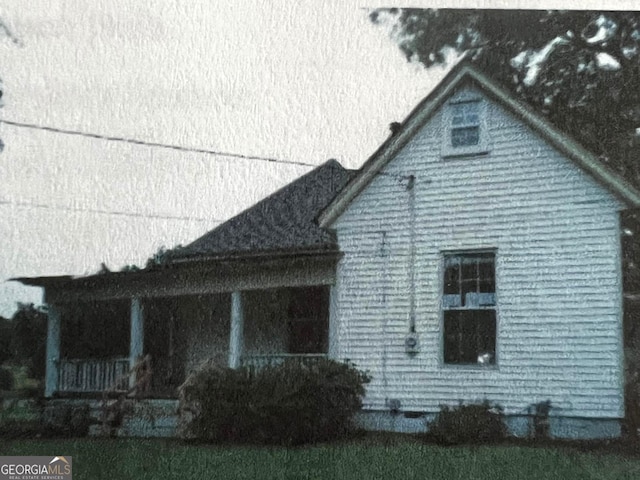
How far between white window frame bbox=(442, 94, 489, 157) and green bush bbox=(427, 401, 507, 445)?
186 centimetres

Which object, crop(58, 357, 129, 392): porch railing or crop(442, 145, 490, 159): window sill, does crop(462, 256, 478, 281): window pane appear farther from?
crop(58, 357, 129, 392): porch railing

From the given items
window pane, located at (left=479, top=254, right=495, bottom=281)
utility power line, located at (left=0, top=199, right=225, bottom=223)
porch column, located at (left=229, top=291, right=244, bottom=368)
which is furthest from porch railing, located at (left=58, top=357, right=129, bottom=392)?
window pane, located at (left=479, top=254, right=495, bottom=281)

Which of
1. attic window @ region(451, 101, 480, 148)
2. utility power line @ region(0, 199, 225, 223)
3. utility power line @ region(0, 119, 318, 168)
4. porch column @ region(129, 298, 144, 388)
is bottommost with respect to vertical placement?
porch column @ region(129, 298, 144, 388)

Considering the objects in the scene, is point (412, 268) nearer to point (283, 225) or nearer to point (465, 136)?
point (465, 136)

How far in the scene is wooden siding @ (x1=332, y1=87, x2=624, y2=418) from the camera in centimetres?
867

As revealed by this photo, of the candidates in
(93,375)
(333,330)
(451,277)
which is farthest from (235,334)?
(451,277)

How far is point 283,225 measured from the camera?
9945 millimetres

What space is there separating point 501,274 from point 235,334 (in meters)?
2.06

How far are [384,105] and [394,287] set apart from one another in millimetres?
1323

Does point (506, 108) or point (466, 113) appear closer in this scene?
point (506, 108)

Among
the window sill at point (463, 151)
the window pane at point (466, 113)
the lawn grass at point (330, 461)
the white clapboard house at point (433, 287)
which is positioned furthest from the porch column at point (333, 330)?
the window pane at point (466, 113)

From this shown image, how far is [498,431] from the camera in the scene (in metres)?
8.66

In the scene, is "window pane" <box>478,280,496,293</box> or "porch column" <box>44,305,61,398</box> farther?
"porch column" <box>44,305,61,398</box>

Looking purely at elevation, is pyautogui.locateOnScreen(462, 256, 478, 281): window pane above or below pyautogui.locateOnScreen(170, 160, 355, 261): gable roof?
below
